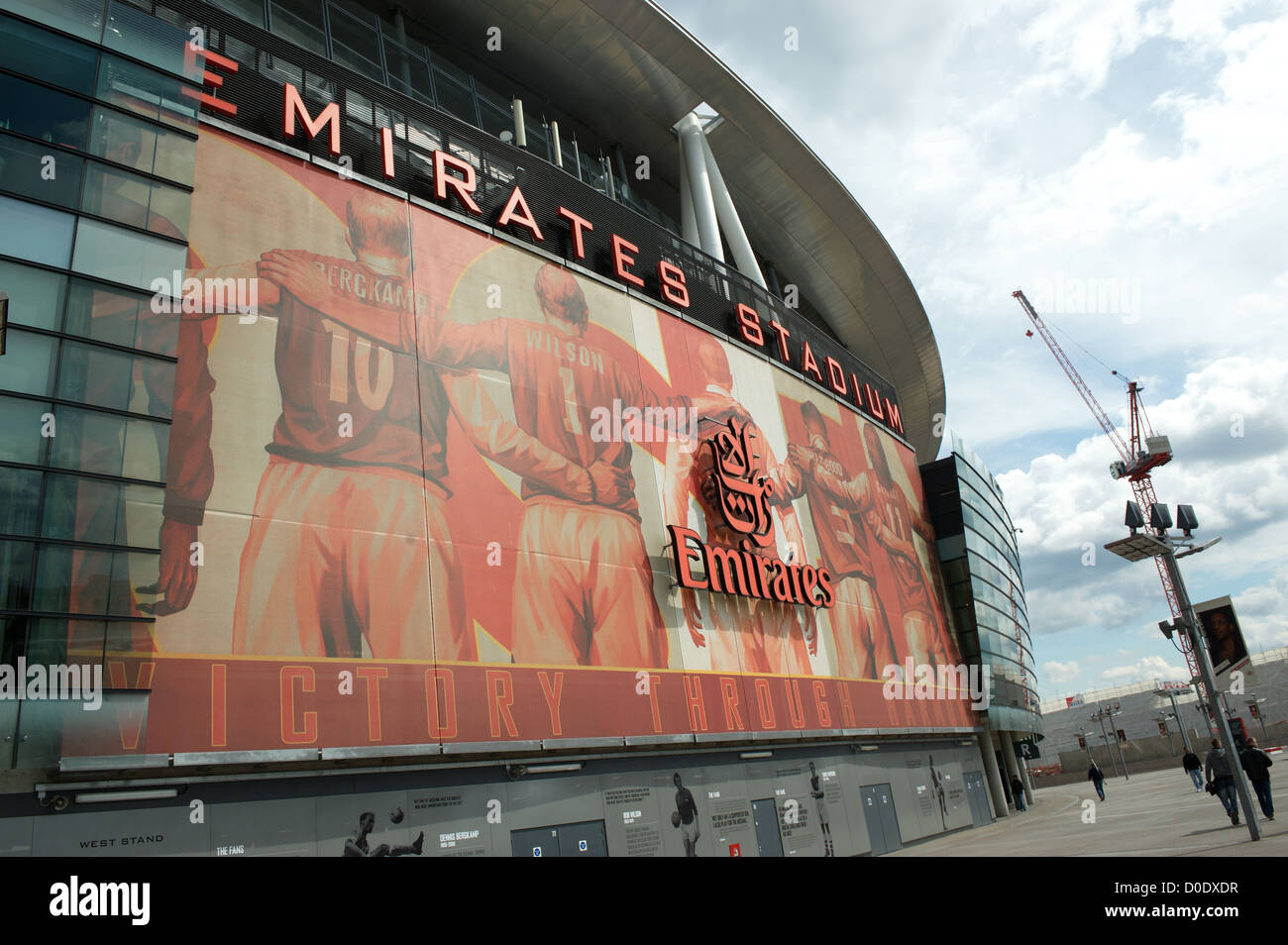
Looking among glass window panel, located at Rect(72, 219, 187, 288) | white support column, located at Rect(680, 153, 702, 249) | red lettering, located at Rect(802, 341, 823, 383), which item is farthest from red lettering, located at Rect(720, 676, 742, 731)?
white support column, located at Rect(680, 153, 702, 249)

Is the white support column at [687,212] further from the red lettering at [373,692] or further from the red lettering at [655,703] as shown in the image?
the red lettering at [373,692]

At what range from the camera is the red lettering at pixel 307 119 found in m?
20.3

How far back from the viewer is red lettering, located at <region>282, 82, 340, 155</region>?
20312 millimetres

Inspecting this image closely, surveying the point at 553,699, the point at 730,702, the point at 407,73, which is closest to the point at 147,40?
the point at 407,73

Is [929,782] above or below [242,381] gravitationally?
below

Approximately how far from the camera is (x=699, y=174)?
3909cm

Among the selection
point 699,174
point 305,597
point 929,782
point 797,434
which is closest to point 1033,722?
point 929,782

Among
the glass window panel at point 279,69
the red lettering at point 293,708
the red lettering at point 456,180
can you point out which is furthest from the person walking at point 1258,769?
the glass window panel at point 279,69

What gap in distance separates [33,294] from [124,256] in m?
1.71

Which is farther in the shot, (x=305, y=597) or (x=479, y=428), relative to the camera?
(x=479, y=428)
